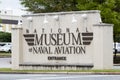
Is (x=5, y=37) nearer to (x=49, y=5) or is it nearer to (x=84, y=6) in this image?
(x=49, y=5)

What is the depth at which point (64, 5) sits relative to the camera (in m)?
44.2

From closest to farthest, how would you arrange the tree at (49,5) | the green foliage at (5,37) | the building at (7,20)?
the tree at (49,5) < the green foliage at (5,37) < the building at (7,20)

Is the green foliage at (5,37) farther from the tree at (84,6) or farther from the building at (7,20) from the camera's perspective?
the tree at (84,6)

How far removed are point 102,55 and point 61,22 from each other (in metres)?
3.59

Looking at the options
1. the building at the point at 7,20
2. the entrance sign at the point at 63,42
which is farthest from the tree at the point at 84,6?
the building at the point at 7,20

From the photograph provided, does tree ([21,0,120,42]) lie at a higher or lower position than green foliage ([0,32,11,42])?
higher

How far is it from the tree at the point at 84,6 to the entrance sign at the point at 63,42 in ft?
34.8

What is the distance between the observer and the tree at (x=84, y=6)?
3966 centimetres

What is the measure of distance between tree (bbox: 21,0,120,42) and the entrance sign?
1061 centimetres

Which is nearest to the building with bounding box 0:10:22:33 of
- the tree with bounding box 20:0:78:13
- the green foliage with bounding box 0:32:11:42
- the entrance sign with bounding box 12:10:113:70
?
the green foliage with bounding box 0:32:11:42

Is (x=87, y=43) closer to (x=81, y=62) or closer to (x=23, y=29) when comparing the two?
(x=81, y=62)

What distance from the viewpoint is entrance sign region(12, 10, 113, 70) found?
27578 mm

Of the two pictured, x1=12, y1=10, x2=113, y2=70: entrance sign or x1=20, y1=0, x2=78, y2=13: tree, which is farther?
x1=20, y1=0, x2=78, y2=13: tree

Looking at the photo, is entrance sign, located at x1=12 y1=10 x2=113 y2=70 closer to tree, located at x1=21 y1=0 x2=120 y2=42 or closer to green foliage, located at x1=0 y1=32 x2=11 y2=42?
tree, located at x1=21 y1=0 x2=120 y2=42
